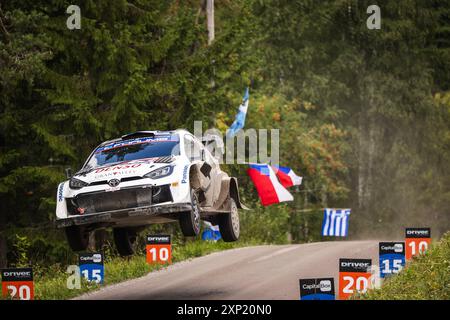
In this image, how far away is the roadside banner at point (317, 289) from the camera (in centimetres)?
1219

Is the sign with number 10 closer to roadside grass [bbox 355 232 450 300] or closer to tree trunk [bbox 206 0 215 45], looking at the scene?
roadside grass [bbox 355 232 450 300]

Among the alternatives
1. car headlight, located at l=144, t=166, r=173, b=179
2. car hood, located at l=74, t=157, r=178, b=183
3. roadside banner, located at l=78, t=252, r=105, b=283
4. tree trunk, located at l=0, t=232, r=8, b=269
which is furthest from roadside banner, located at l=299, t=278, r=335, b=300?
tree trunk, located at l=0, t=232, r=8, b=269

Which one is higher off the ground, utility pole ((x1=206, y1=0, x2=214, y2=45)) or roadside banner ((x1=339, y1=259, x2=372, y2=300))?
utility pole ((x1=206, y1=0, x2=214, y2=45))

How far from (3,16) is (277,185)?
851 cm

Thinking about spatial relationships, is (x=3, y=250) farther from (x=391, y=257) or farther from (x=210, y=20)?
(x=391, y=257)

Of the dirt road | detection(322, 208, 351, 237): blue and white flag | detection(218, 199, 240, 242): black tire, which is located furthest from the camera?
detection(322, 208, 351, 237): blue and white flag

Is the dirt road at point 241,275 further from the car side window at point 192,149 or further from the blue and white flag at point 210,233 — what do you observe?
the blue and white flag at point 210,233

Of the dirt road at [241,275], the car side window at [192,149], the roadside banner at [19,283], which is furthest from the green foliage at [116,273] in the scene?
the car side window at [192,149]

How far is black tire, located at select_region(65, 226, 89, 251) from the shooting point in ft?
46.0

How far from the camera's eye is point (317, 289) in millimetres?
12250

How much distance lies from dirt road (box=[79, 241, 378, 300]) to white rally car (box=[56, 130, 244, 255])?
1.77 metres

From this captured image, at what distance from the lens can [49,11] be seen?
2559 centimetres

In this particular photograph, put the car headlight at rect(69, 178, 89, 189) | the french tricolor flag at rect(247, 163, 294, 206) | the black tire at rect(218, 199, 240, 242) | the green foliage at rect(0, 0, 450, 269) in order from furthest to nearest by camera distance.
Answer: the green foliage at rect(0, 0, 450, 269) < the french tricolor flag at rect(247, 163, 294, 206) < the black tire at rect(218, 199, 240, 242) < the car headlight at rect(69, 178, 89, 189)

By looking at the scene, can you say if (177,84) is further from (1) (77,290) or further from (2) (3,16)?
(1) (77,290)
